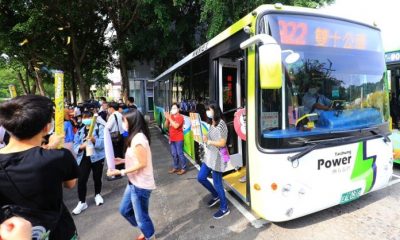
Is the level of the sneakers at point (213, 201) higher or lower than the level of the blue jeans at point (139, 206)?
lower

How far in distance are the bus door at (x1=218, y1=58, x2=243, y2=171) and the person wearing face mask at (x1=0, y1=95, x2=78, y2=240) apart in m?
3.66

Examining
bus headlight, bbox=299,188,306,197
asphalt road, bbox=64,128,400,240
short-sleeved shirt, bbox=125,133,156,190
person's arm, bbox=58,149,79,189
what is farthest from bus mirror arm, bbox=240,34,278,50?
asphalt road, bbox=64,128,400,240

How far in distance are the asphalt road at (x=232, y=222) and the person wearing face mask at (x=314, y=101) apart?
5.23 ft

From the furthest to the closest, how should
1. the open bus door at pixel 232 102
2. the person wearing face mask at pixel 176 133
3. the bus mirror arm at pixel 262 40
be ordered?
the person wearing face mask at pixel 176 133 → the open bus door at pixel 232 102 → the bus mirror arm at pixel 262 40

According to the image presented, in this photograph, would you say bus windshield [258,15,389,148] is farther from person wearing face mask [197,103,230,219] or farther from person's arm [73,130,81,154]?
person's arm [73,130,81,154]

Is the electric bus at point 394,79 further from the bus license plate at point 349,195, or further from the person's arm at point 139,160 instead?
the person's arm at point 139,160

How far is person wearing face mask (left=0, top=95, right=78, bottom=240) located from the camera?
1623 millimetres

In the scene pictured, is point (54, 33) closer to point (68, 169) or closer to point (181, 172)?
point (181, 172)

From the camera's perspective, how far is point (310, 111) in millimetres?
3436

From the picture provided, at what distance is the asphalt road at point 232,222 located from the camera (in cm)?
358

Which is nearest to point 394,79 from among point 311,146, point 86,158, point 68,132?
point 311,146

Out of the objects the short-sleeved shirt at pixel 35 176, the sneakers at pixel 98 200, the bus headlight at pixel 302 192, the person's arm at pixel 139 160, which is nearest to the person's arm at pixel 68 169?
the short-sleeved shirt at pixel 35 176

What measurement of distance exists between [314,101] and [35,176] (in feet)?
10.2

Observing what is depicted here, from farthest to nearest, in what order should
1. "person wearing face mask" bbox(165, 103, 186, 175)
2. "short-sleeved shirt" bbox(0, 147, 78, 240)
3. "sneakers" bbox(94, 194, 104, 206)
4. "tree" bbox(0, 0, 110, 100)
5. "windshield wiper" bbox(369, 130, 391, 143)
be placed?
"tree" bbox(0, 0, 110, 100) < "person wearing face mask" bbox(165, 103, 186, 175) < "sneakers" bbox(94, 194, 104, 206) < "windshield wiper" bbox(369, 130, 391, 143) < "short-sleeved shirt" bbox(0, 147, 78, 240)
